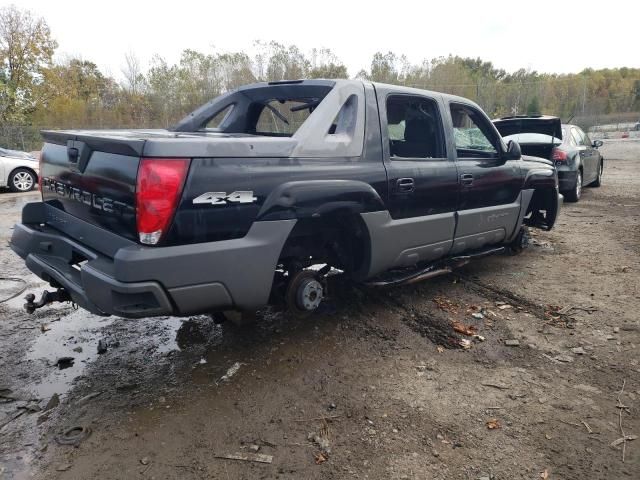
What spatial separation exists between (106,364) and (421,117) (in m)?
3.41

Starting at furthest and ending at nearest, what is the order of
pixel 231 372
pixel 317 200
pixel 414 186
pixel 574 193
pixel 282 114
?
pixel 574 193, pixel 282 114, pixel 414 186, pixel 231 372, pixel 317 200

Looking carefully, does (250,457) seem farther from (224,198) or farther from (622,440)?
(622,440)

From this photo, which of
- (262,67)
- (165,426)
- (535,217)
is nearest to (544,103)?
(262,67)

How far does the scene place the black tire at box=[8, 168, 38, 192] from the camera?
1222 centimetres

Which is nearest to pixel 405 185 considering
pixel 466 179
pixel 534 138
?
pixel 466 179

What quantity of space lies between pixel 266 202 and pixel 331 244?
1001 millimetres

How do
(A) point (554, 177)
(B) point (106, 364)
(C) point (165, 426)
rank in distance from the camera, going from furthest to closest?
(A) point (554, 177)
(B) point (106, 364)
(C) point (165, 426)

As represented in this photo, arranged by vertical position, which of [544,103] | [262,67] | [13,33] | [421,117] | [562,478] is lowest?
[562,478]

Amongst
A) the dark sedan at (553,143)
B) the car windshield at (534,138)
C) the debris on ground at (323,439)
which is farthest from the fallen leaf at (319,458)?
the car windshield at (534,138)

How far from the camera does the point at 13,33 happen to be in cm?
3084

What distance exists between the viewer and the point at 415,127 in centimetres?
464

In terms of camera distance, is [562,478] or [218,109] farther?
[218,109]

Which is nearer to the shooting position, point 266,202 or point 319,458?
point 319,458

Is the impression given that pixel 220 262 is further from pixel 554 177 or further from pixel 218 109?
pixel 554 177
